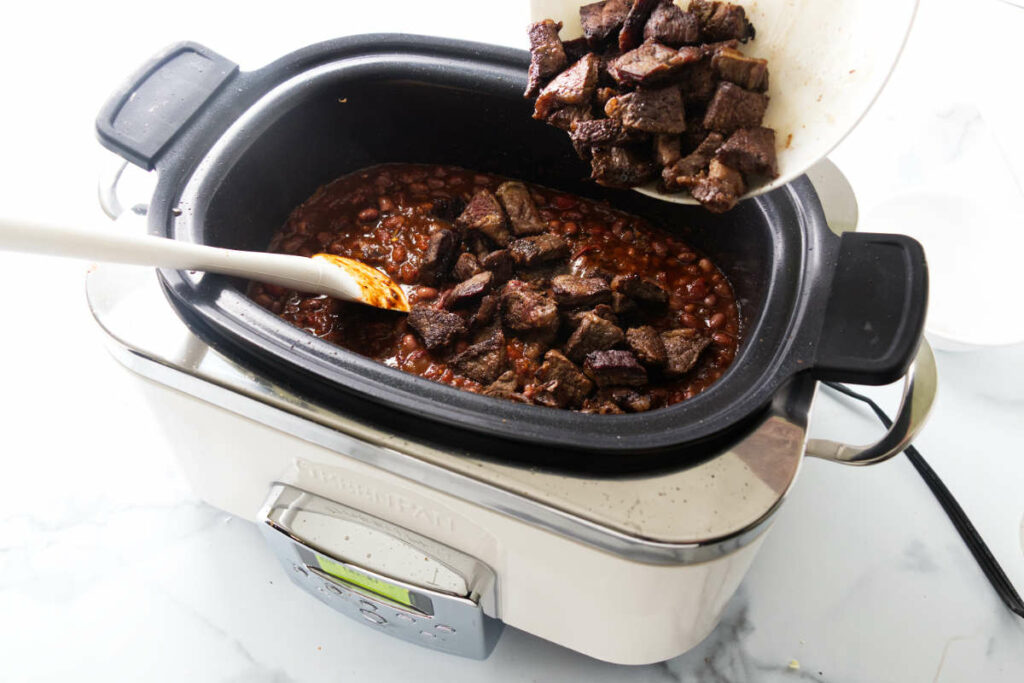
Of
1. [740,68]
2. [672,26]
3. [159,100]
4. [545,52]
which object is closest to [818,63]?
[740,68]

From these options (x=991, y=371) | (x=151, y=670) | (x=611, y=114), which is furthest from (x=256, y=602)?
(x=991, y=371)

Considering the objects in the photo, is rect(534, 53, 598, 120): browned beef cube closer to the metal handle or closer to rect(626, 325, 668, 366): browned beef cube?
rect(626, 325, 668, 366): browned beef cube

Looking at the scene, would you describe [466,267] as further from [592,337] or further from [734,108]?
[734,108]

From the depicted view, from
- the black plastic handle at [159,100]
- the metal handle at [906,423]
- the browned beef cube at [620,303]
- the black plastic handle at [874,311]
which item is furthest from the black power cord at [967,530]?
the black plastic handle at [159,100]

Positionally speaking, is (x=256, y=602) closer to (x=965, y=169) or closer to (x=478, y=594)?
(x=478, y=594)

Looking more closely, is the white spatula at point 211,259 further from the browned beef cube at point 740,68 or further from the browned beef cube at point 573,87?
the browned beef cube at point 740,68

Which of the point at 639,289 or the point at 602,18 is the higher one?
the point at 602,18
